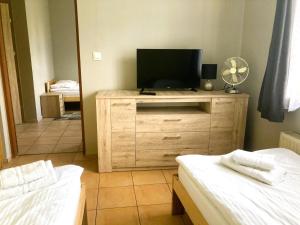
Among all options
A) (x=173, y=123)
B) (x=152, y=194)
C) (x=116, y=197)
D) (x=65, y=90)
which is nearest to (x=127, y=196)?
(x=116, y=197)

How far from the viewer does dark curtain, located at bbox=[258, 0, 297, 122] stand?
231 cm

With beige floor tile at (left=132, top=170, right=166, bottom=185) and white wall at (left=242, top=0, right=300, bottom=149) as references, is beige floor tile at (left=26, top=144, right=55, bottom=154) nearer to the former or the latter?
beige floor tile at (left=132, top=170, right=166, bottom=185)

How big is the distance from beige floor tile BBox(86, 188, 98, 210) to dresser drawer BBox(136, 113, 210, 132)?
0.81 m

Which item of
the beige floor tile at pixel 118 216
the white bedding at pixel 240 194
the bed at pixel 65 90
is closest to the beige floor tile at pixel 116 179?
the beige floor tile at pixel 118 216

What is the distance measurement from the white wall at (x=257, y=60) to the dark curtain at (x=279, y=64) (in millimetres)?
224

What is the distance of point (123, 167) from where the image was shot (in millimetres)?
2957

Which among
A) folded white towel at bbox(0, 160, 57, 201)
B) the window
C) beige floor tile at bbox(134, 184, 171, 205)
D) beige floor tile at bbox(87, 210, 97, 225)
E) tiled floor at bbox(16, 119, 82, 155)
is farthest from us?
tiled floor at bbox(16, 119, 82, 155)

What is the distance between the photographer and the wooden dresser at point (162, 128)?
2803 millimetres

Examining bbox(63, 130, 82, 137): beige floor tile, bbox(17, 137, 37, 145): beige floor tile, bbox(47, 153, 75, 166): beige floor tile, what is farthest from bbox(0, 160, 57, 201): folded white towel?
bbox(63, 130, 82, 137): beige floor tile

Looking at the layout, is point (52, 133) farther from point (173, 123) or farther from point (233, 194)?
point (233, 194)

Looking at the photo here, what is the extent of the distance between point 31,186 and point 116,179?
4.61ft

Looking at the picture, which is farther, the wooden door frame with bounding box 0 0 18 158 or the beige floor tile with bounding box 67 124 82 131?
the beige floor tile with bounding box 67 124 82 131

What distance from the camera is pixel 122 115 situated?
280 centimetres

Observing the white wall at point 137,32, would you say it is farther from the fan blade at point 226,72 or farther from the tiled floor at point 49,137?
the tiled floor at point 49,137
